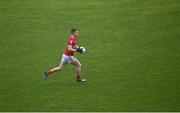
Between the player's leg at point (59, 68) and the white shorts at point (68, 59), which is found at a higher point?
the white shorts at point (68, 59)

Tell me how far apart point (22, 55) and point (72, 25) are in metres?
4.34

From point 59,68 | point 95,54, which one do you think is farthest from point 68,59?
point 95,54

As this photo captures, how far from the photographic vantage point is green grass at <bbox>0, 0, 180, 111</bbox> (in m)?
19.1

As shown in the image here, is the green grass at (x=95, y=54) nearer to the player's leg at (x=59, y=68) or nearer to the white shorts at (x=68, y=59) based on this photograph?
the player's leg at (x=59, y=68)

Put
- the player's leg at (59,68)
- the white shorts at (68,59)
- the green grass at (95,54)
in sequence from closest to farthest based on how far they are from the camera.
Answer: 1. the green grass at (95,54)
2. the white shorts at (68,59)
3. the player's leg at (59,68)

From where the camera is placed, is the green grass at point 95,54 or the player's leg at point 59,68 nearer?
the green grass at point 95,54

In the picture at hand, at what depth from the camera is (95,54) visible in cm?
2355

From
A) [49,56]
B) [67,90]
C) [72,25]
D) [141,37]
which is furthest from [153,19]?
[67,90]

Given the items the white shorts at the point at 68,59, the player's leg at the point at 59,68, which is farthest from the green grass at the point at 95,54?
the white shorts at the point at 68,59

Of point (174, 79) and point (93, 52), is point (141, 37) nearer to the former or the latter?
point (93, 52)

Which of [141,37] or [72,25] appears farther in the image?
[72,25]

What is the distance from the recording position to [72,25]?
26.8m

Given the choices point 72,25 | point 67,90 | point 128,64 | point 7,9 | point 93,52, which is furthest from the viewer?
point 7,9

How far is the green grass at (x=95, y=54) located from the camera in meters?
19.1
